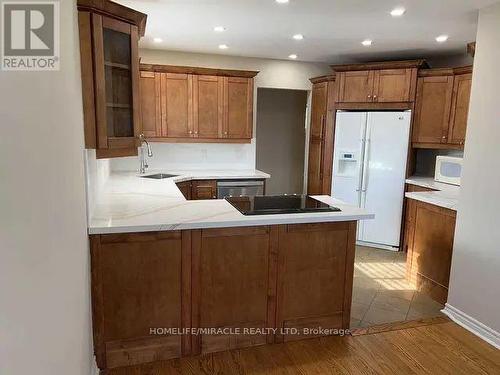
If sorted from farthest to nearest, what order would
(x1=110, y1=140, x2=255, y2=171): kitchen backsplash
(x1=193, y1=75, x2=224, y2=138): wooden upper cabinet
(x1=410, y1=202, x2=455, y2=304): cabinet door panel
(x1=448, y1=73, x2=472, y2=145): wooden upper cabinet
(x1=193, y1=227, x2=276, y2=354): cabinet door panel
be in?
(x1=110, y1=140, x2=255, y2=171): kitchen backsplash < (x1=193, y1=75, x2=224, y2=138): wooden upper cabinet < (x1=448, y1=73, x2=472, y2=145): wooden upper cabinet < (x1=410, y1=202, x2=455, y2=304): cabinet door panel < (x1=193, y1=227, x2=276, y2=354): cabinet door panel

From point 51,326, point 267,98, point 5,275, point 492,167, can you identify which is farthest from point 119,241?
point 267,98

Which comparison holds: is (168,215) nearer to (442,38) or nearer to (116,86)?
(116,86)

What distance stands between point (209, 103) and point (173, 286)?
299 cm

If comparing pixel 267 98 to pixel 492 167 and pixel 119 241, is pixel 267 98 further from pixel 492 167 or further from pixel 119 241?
pixel 119 241

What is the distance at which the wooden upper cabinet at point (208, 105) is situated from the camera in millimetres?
4703

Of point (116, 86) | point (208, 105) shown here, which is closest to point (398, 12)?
point (116, 86)

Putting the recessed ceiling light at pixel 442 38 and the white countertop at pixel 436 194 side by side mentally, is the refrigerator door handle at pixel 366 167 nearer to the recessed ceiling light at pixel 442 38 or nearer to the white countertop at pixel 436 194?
the white countertop at pixel 436 194

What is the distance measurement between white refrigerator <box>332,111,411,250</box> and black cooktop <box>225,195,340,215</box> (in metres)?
2.12

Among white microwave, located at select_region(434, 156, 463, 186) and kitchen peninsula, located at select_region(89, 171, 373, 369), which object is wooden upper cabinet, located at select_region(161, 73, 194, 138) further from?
white microwave, located at select_region(434, 156, 463, 186)

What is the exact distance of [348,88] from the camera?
479 centimetres

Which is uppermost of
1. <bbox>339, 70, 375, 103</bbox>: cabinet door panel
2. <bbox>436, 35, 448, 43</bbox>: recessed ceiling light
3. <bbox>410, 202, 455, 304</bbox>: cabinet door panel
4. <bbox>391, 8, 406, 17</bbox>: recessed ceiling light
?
<bbox>436, 35, 448, 43</bbox>: recessed ceiling light

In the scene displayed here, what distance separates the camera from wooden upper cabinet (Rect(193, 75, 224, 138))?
470 cm

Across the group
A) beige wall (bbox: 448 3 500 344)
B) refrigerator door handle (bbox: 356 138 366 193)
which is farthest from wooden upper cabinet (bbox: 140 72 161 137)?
beige wall (bbox: 448 3 500 344)

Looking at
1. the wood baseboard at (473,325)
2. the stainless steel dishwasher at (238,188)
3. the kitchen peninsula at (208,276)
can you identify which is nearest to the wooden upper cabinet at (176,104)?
the stainless steel dishwasher at (238,188)
